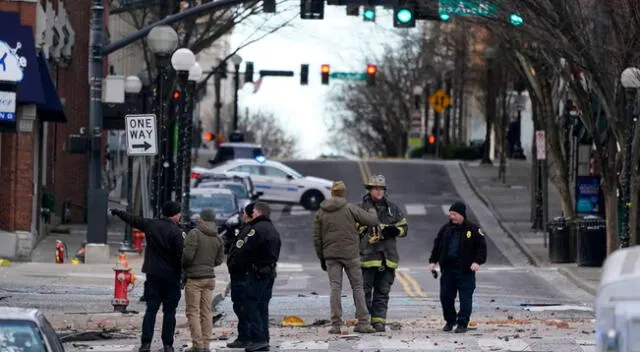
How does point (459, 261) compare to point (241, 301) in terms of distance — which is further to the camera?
point (459, 261)

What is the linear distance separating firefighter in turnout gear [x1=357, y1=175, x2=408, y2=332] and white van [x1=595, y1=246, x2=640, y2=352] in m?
8.89

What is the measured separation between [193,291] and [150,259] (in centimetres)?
64

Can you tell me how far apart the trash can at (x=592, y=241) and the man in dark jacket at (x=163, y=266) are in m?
16.9

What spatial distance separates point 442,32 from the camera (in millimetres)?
58531

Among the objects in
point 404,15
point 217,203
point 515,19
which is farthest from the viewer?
point 217,203

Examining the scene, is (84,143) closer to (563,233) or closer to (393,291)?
(393,291)

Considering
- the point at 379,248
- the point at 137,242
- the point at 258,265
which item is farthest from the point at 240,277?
the point at 137,242

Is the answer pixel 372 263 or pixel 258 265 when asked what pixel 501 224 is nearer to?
pixel 372 263

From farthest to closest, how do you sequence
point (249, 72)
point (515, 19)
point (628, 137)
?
1. point (249, 72)
2. point (628, 137)
3. point (515, 19)

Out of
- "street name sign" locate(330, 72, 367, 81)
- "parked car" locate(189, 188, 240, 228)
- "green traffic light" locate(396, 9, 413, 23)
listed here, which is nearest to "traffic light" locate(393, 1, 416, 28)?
"green traffic light" locate(396, 9, 413, 23)

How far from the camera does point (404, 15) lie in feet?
95.2

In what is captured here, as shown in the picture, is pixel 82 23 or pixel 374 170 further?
pixel 374 170

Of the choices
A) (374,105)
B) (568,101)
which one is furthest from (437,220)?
(374,105)

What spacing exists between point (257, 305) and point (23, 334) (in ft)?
21.5
